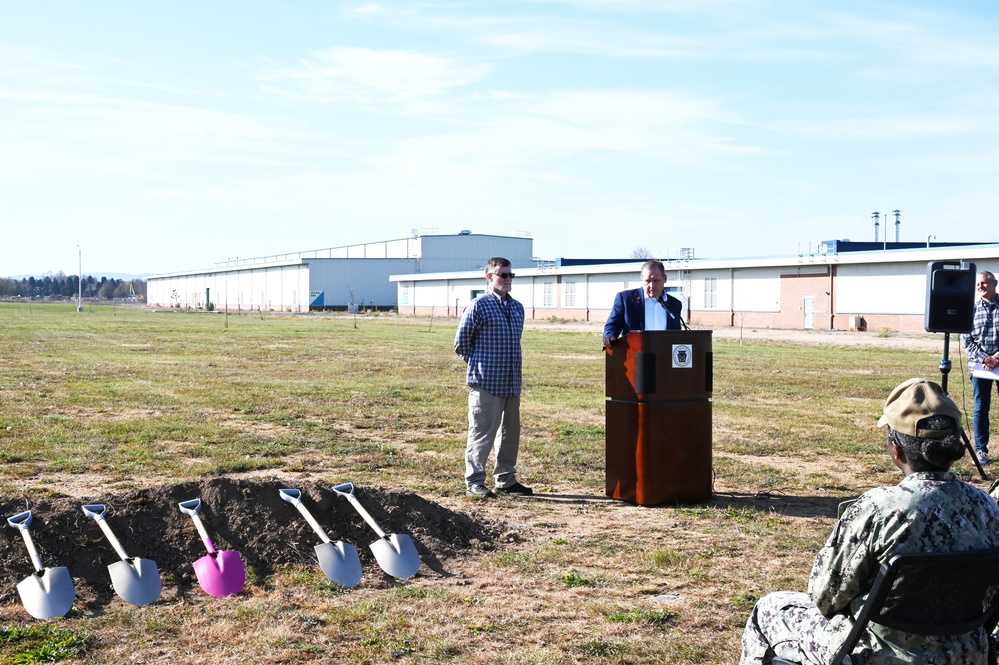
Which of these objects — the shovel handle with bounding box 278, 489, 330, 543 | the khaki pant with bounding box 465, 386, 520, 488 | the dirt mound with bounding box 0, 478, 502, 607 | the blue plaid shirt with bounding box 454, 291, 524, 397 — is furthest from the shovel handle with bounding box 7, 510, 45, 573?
the blue plaid shirt with bounding box 454, 291, 524, 397

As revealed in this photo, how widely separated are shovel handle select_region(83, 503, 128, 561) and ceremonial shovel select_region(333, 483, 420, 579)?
4.74 ft

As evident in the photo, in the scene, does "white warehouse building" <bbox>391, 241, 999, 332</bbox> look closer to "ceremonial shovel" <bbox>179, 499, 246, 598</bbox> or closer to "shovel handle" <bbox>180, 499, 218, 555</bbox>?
"shovel handle" <bbox>180, 499, 218, 555</bbox>

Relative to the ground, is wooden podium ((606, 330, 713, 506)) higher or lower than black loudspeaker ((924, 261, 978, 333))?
lower

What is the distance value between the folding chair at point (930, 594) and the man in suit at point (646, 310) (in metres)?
5.24

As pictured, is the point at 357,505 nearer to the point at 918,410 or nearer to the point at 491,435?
the point at 491,435

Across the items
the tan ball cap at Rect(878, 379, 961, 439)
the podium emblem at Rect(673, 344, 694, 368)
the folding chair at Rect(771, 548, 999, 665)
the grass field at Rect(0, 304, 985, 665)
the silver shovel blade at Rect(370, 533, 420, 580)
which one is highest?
the tan ball cap at Rect(878, 379, 961, 439)

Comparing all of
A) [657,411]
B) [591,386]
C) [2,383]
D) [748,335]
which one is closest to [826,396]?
[591,386]

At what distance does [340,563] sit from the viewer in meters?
6.09

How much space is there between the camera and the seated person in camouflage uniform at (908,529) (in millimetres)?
3188

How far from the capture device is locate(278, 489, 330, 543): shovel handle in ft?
20.6

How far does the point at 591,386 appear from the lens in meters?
19.1

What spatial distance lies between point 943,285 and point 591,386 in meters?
10.6

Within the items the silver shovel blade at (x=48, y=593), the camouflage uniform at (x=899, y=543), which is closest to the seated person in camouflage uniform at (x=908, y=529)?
the camouflage uniform at (x=899, y=543)

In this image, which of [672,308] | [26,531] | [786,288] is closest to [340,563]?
[26,531]
